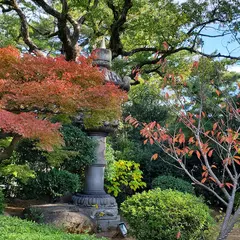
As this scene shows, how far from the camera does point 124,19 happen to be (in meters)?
9.09

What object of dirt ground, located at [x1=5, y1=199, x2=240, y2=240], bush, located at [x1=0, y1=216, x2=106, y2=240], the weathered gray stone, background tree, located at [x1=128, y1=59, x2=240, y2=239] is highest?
background tree, located at [x1=128, y1=59, x2=240, y2=239]

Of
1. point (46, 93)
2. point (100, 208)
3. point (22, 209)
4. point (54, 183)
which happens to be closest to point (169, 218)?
point (46, 93)

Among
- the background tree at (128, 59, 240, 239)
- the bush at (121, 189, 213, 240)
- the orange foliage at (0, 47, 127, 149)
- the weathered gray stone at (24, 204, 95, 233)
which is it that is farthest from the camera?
the weathered gray stone at (24, 204, 95, 233)

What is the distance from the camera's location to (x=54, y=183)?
745 centimetres

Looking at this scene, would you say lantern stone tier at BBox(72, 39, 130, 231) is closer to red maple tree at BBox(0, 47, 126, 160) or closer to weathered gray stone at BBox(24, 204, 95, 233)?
weathered gray stone at BBox(24, 204, 95, 233)

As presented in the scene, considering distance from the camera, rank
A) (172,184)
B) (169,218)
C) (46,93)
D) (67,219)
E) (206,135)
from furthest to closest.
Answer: (172,184) < (67,219) < (169,218) < (46,93) < (206,135)

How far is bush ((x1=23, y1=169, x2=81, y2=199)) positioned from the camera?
24.1ft

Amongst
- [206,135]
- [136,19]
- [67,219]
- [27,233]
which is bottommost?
[67,219]

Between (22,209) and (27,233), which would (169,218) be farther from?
(22,209)

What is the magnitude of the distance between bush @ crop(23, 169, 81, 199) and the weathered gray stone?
1473mm

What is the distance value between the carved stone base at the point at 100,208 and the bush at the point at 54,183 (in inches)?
20.5

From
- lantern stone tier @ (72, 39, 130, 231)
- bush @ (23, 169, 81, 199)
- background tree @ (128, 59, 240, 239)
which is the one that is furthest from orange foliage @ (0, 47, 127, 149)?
bush @ (23, 169, 81, 199)

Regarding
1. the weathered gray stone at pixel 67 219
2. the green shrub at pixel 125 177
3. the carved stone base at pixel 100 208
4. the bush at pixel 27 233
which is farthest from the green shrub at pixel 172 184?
the bush at pixel 27 233

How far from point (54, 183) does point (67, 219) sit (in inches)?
79.5
